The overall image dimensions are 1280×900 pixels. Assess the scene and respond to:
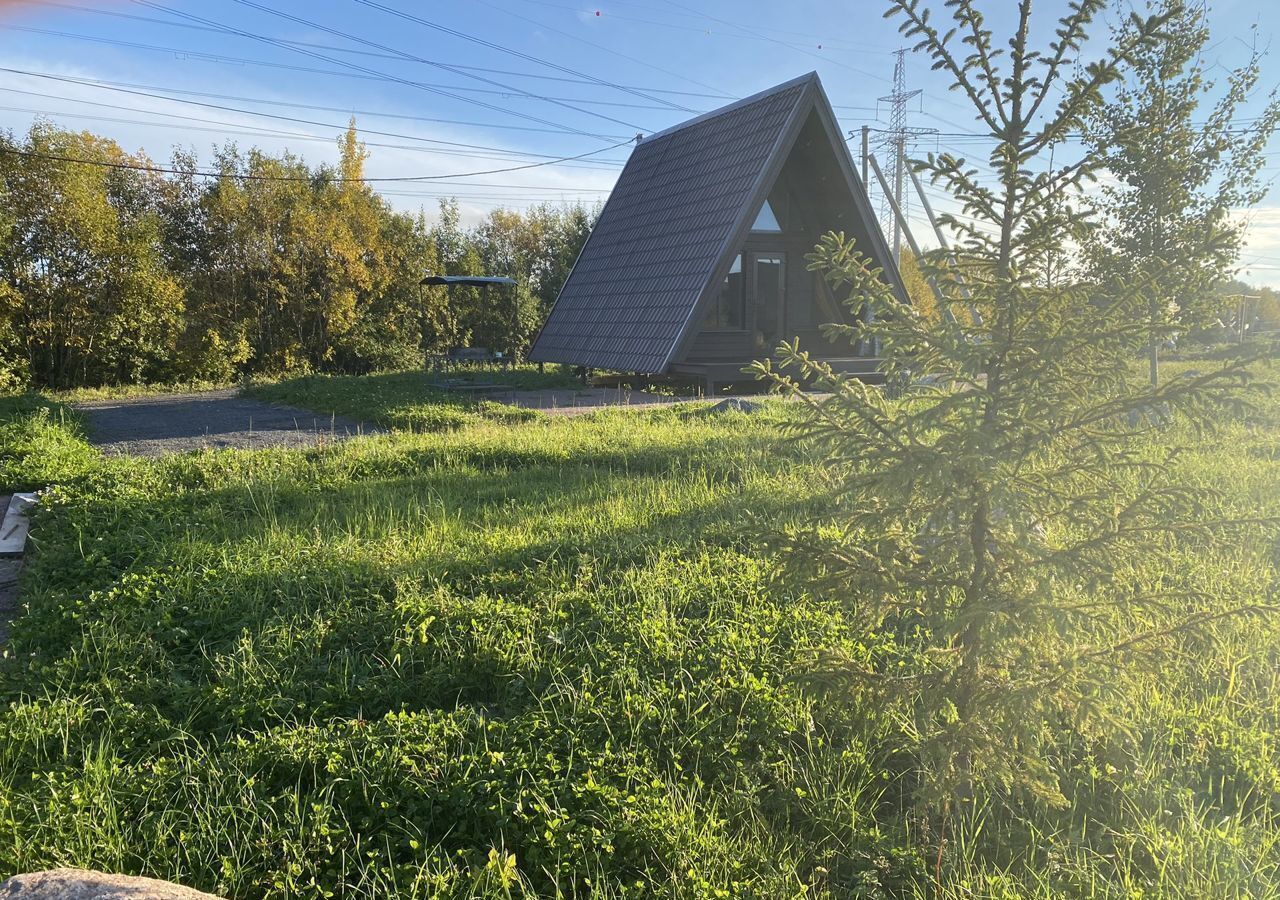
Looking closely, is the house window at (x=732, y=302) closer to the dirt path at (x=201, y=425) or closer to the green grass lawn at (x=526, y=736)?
the dirt path at (x=201, y=425)

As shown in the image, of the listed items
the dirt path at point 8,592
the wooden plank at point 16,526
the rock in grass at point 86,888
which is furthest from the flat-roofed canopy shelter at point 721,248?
the rock in grass at point 86,888

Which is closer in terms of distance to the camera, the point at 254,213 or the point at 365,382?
the point at 365,382

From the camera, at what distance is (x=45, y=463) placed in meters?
7.00

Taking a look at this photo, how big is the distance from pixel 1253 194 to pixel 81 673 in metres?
13.8

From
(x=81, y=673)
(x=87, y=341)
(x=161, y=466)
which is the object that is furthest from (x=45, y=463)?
(x=87, y=341)

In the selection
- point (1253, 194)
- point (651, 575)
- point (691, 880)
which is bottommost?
point (691, 880)

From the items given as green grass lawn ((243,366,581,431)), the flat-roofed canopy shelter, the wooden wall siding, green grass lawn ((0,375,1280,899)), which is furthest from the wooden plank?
the wooden wall siding

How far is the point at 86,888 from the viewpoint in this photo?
1.74 meters

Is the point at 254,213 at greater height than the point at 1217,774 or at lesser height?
greater

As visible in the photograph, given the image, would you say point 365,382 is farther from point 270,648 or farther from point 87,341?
point 270,648

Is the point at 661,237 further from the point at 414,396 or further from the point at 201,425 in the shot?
the point at 201,425

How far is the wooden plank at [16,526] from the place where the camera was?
5230 millimetres

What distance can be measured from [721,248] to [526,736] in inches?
465

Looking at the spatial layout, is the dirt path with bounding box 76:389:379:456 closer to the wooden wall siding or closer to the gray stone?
the gray stone
